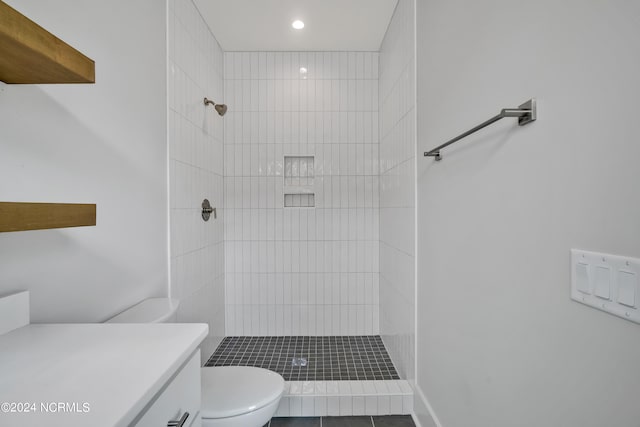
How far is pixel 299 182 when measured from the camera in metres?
2.70

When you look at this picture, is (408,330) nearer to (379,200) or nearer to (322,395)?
(322,395)

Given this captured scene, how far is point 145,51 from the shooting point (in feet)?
4.89

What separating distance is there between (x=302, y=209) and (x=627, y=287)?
2.25 m

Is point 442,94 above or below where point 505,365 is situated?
above

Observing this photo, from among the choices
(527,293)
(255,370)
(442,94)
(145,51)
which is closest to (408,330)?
(255,370)

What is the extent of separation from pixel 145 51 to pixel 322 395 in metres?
1.98

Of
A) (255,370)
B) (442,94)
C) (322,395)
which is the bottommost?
(322,395)

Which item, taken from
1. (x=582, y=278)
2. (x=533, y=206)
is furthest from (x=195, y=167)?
(x=582, y=278)

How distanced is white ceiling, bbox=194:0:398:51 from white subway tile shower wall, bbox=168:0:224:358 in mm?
159

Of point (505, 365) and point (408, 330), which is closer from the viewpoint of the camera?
point (505, 365)

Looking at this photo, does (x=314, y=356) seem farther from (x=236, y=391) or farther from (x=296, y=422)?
(x=236, y=391)

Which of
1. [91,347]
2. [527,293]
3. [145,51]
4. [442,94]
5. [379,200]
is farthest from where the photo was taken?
[379,200]

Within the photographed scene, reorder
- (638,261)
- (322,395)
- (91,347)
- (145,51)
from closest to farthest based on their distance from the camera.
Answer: (638,261) < (91,347) < (145,51) < (322,395)

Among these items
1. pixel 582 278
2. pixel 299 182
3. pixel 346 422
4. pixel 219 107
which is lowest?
pixel 346 422
